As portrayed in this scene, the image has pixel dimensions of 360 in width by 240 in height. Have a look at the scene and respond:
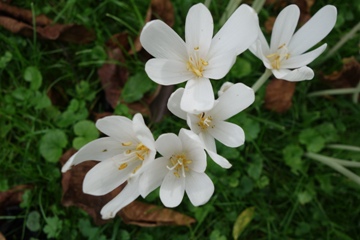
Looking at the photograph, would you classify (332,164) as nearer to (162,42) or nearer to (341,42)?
(341,42)

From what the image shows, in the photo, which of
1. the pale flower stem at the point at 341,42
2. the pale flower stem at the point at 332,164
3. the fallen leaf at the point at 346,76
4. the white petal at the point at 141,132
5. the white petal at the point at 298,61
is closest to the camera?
the white petal at the point at 141,132

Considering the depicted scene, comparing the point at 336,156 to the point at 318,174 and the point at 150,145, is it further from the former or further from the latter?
the point at 150,145

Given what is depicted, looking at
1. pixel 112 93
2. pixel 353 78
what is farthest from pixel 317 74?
pixel 112 93

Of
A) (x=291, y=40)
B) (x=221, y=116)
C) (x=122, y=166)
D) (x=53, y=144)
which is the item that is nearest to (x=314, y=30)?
(x=291, y=40)

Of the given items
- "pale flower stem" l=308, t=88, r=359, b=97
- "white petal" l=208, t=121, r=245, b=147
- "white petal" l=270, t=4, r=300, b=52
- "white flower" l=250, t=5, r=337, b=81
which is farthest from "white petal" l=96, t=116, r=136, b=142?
"pale flower stem" l=308, t=88, r=359, b=97

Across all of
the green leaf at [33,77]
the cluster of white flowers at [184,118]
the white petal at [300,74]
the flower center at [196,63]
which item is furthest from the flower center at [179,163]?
the green leaf at [33,77]

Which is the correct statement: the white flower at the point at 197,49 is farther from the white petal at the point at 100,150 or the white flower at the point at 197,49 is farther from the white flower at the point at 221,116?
the white petal at the point at 100,150

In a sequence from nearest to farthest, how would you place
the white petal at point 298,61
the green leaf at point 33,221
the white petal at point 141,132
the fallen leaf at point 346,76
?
the white petal at point 141,132
the white petal at point 298,61
the green leaf at point 33,221
the fallen leaf at point 346,76
